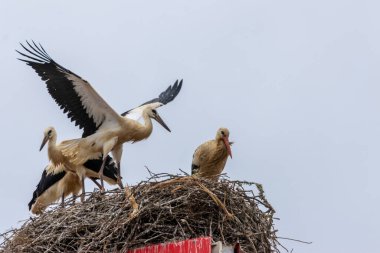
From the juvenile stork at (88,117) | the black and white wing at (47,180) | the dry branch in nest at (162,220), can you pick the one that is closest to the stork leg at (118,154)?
the juvenile stork at (88,117)

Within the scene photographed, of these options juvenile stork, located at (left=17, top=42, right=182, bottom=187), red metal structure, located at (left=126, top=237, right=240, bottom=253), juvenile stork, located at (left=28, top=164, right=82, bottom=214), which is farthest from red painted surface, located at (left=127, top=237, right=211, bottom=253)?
juvenile stork, located at (left=28, top=164, right=82, bottom=214)

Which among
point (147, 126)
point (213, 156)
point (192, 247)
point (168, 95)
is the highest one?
point (168, 95)

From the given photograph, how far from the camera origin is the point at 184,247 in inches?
309

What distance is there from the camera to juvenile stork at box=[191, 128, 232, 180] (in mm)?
10914

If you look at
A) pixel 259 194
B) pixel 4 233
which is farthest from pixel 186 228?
pixel 4 233

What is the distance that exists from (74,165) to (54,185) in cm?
80

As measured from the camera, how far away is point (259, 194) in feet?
29.0

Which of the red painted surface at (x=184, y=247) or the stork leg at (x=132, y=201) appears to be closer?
the red painted surface at (x=184, y=247)

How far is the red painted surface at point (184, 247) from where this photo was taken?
7719 millimetres

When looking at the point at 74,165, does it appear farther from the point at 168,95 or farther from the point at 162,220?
the point at 162,220

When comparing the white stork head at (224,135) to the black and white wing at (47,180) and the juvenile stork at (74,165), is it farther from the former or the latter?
the black and white wing at (47,180)

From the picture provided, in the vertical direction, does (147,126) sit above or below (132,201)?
above

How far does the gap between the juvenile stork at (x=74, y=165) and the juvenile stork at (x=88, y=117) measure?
95 millimetres

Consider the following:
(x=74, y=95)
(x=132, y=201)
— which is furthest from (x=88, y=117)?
(x=132, y=201)
